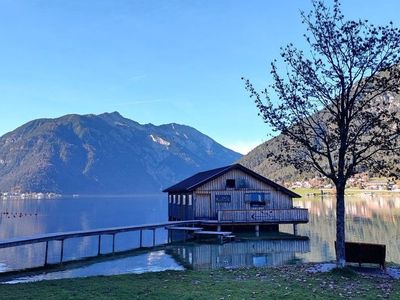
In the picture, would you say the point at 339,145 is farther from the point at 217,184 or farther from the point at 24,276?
the point at 217,184

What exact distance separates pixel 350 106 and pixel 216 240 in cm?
1949

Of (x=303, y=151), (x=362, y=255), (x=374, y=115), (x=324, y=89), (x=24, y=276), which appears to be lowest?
(x=24, y=276)

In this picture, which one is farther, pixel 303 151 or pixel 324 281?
pixel 303 151

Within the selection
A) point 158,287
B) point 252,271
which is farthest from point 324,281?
point 158,287

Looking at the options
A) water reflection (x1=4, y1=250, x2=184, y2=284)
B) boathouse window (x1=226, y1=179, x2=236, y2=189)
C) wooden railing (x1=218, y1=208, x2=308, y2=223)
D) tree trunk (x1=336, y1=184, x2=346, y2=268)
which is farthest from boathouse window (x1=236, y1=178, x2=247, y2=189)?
tree trunk (x1=336, y1=184, x2=346, y2=268)

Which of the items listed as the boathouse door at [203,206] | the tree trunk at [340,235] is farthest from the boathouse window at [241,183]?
the tree trunk at [340,235]

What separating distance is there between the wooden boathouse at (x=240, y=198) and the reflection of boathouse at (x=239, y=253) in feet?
17.9

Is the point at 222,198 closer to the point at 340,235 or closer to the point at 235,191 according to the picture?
the point at 235,191

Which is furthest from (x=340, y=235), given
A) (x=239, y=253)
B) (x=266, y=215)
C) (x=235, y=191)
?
(x=235, y=191)

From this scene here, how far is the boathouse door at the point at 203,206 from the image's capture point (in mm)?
39594

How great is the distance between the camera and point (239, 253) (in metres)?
26.0

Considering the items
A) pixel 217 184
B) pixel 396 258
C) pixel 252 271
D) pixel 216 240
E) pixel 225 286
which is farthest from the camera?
pixel 217 184

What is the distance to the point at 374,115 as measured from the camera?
1619 cm

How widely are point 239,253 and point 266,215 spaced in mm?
12725
